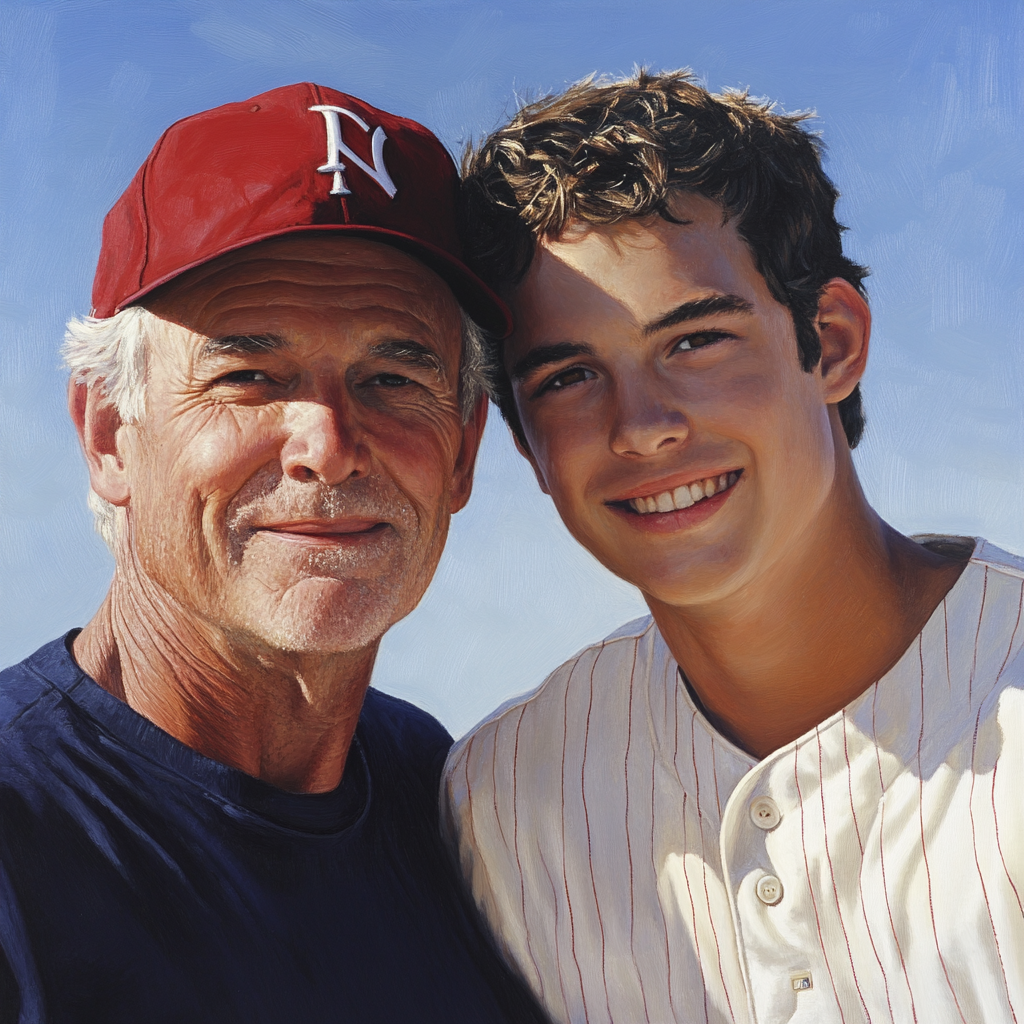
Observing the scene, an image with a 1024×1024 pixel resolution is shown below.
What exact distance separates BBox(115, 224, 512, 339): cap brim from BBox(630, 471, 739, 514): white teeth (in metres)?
0.55

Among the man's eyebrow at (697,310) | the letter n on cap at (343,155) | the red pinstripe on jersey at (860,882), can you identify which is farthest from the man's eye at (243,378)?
the red pinstripe on jersey at (860,882)

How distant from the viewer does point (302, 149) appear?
2457 mm

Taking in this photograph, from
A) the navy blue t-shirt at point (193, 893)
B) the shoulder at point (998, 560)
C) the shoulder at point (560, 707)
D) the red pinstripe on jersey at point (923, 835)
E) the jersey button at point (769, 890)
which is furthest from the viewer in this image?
the shoulder at point (560, 707)

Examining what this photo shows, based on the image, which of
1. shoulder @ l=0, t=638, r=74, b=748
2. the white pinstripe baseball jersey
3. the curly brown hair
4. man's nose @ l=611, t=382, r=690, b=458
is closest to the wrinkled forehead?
the curly brown hair

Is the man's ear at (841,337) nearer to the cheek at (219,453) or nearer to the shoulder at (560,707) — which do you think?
the shoulder at (560,707)

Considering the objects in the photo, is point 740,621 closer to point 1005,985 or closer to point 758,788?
point 758,788

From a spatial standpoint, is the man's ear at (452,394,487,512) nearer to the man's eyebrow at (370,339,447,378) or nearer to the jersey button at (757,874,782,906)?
the man's eyebrow at (370,339,447,378)

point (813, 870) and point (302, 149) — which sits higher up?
point (302, 149)

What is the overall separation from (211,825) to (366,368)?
106 cm

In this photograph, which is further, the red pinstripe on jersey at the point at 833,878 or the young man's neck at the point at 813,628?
A: the young man's neck at the point at 813,628

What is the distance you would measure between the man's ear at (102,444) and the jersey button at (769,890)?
170 cm

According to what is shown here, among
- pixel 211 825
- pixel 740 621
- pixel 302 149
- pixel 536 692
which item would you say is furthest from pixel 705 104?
pixel 211 825

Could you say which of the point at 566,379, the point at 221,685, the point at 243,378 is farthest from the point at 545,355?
the point at 221,685

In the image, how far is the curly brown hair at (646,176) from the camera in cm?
265
